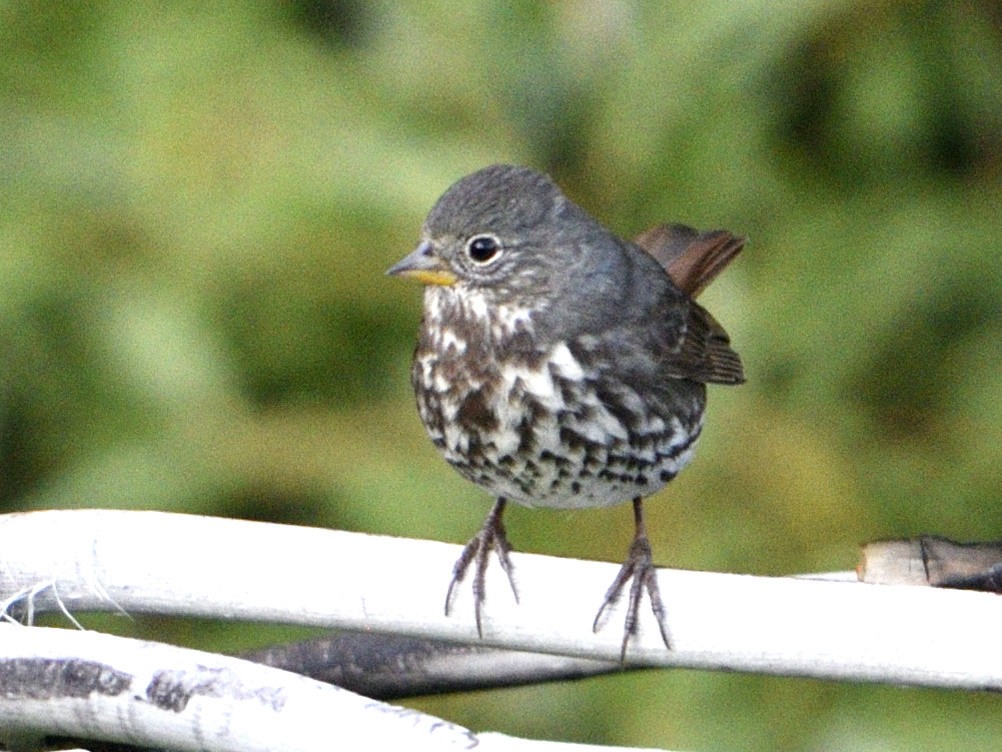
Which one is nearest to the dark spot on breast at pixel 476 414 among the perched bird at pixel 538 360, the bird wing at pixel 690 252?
the perched bird at pixel 538 360

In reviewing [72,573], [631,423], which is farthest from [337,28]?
[72,573]

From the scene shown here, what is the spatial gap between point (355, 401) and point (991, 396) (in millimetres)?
1062

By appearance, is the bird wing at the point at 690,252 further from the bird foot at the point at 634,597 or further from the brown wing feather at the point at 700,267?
the bird foot at the point at 634,597

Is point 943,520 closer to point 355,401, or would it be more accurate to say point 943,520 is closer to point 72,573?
point 355,401

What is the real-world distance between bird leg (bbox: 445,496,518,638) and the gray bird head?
33cm

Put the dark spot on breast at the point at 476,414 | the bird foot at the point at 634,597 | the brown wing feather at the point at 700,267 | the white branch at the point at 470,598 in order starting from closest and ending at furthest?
1. the white branch at the point at 470,598
2. the bird foot at the point at 634,597
3. the dark spot on breast at the point at 476,414
4. the brown wing feather at the point at 700,267

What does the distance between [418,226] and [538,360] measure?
0.61 m

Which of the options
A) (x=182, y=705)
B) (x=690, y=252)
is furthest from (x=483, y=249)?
(x=182, y=705)

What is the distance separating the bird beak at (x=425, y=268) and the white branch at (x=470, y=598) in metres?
0.61

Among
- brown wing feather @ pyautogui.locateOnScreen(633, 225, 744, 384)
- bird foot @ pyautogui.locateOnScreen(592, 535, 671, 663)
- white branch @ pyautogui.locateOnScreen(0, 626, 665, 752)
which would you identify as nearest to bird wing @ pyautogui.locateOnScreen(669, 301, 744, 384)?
brown wing feather @ pyautogui.locateOnScreen(633, 225, 744, 384)

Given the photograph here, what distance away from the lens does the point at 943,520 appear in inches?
118

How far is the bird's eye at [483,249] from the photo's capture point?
258 cm

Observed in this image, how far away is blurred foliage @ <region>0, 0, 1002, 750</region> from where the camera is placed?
3.02 meters

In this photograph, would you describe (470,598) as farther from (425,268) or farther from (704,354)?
(704,354)
